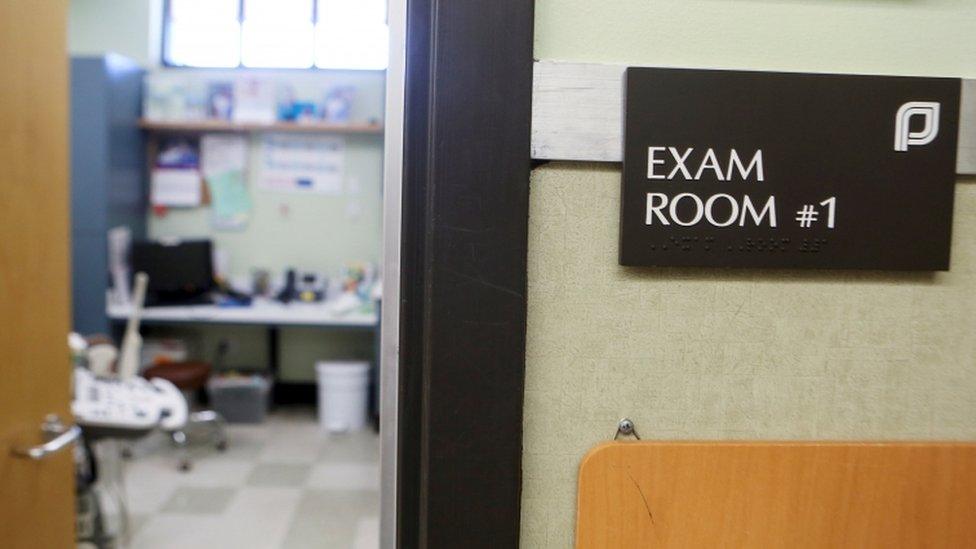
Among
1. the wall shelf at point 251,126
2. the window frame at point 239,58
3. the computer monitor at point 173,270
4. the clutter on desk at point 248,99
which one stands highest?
the window frame at point 239,58

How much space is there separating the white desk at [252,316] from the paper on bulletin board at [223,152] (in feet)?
3.13

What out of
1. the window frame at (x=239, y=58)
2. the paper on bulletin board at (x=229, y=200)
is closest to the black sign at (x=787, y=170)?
the window frame at (x=239, y=58)

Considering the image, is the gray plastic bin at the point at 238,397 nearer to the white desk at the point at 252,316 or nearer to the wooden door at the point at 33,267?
the white desk at the point at 252,316

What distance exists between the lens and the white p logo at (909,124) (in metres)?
0.86

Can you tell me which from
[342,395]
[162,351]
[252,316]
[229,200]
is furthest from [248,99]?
[342,395]

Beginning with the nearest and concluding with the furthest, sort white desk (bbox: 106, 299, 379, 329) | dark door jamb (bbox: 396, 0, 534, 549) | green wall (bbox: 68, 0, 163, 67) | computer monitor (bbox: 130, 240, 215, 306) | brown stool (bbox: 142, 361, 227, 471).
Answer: dark door jamb (bbox: 396, 0, 534, 549) < brown stool (bbox: 142, 361, 227, 471) < white desk (bbox: 106, 299, 379, 329) < computer monitor (bbox: 130, 240, 215, 306) < green wall (bbox: 68, 0, 163, 67)

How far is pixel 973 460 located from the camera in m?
0.89

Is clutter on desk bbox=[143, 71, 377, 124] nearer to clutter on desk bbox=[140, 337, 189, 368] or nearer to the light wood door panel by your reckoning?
clutter on desk bbox=[140, 337, 189, 368]

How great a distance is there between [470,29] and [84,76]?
4262 millimetres

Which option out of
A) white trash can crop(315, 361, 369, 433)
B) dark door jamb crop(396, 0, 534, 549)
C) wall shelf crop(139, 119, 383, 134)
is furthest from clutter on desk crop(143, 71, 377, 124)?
dark door jamb crop(396, 0, 534, 549)

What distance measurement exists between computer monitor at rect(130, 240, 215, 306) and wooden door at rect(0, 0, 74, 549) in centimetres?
313

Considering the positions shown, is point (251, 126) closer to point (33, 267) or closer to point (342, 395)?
point (342, 395)

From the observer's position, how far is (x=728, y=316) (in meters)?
0.88

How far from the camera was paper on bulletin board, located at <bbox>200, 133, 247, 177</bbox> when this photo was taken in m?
5.09
